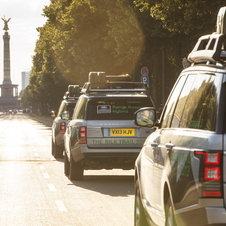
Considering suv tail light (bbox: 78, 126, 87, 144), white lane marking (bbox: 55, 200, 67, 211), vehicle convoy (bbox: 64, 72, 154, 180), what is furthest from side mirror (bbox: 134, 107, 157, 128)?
suv tail light (bbox: 78, 126, 87, 144)

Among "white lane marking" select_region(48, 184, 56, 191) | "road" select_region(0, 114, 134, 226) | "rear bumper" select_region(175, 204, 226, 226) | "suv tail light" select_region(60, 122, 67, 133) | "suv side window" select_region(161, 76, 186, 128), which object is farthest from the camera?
"suv tail light" select_region(60, 122, 67, 133)

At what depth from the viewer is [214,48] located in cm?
511

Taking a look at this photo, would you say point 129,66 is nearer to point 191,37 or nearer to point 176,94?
point 191,37

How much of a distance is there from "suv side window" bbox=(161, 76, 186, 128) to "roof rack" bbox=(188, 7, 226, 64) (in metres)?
0.26

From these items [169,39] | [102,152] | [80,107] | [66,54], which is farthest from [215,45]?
[66,54]

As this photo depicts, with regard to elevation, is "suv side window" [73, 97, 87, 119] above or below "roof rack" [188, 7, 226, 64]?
below

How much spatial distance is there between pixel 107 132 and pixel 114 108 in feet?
1.83

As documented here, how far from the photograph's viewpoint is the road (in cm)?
903

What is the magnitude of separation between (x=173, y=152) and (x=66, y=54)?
156ft

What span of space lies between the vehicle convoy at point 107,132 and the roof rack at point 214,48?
7.34m

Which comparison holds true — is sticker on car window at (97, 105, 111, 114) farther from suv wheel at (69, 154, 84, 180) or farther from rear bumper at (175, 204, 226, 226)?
rear bumper at (175, 204, 226, 226)

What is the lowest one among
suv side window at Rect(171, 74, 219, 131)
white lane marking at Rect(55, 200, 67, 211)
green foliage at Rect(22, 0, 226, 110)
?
white lane marking at Rect(55, 200, 67, 211)

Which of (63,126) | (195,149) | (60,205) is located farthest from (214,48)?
(63,126)

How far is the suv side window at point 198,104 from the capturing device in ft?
15.9
